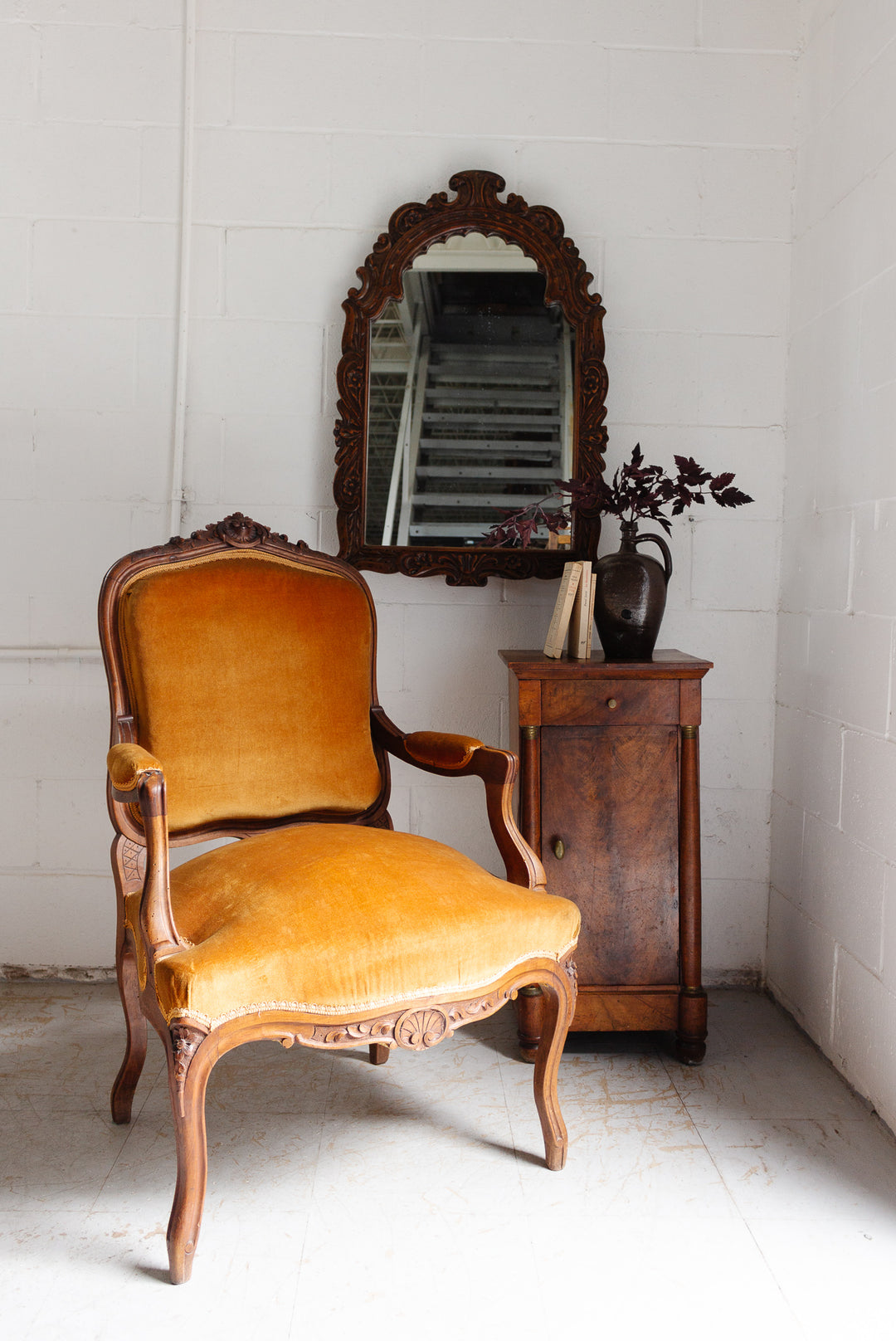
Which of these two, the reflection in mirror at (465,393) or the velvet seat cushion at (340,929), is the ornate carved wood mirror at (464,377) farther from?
the velvet seat cushion at (340,929)

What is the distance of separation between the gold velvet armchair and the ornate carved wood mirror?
45cm


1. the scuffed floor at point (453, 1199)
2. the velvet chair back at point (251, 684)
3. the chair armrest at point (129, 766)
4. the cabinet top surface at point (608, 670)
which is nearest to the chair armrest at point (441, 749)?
the velvet chair back at point (251, 684)

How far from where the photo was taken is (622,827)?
2184 millimetres

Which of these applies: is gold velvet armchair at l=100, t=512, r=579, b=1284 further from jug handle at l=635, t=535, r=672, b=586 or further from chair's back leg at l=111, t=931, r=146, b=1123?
jug handle at l=635, t=535, r=672, b=586

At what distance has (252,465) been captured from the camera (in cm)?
259

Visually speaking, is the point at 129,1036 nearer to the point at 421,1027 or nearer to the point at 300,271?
the point at 421,1027

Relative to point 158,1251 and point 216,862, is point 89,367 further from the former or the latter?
point 158,1251

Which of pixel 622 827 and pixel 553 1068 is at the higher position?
pixel 622 827

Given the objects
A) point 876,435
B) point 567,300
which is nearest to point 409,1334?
point 876,435

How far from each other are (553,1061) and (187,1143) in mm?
635

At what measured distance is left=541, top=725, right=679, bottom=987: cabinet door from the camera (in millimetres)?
2174

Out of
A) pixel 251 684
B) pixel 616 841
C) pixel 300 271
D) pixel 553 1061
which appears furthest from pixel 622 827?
pixel 300 271

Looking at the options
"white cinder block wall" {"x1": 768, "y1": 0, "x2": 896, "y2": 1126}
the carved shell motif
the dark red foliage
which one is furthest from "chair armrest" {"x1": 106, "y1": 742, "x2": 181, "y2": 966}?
"white cinder block wall" {"x1": 768, "y1": 0, "x2": 896, "y2": 1126}

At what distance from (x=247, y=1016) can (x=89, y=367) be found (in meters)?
1.80
